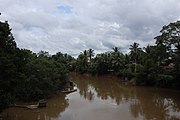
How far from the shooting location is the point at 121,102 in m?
31.0

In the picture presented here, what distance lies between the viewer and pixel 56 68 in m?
37.0

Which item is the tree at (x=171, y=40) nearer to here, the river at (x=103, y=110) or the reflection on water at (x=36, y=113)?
the river at (x=103, y=110)

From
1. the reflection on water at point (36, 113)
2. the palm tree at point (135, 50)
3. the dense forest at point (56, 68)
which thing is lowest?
the reflection on water at point (36, 113)

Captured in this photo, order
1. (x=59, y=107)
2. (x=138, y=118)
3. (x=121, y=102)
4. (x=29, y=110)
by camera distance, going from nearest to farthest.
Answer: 1. (x=138, y=118)
2. (x=29, y=110)
3. (x=59, y=107)
4. (x=121, y=102)

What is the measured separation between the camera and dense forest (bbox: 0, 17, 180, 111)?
18.5 metres

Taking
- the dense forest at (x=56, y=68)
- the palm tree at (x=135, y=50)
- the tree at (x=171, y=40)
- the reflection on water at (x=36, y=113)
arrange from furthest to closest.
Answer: the palm tree at (x=135, y=50), the tree at (x=171, y=40), the reflection on water at (x=36, y=113), the dense forest at (x=56, y=68)

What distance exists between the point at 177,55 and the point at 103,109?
53.5 feet

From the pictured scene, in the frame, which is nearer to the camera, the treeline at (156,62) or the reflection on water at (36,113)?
the reflection on water at (36,113)

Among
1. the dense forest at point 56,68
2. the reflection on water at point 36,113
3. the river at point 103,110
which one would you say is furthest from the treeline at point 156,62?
the reflection on water at point 36,113

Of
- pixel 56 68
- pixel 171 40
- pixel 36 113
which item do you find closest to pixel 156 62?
pixel 171 40

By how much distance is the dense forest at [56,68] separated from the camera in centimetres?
1851

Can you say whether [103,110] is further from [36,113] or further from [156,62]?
[156,62]

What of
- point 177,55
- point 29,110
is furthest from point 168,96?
point 29,110

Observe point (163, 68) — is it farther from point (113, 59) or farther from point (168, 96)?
point (113, 59)
